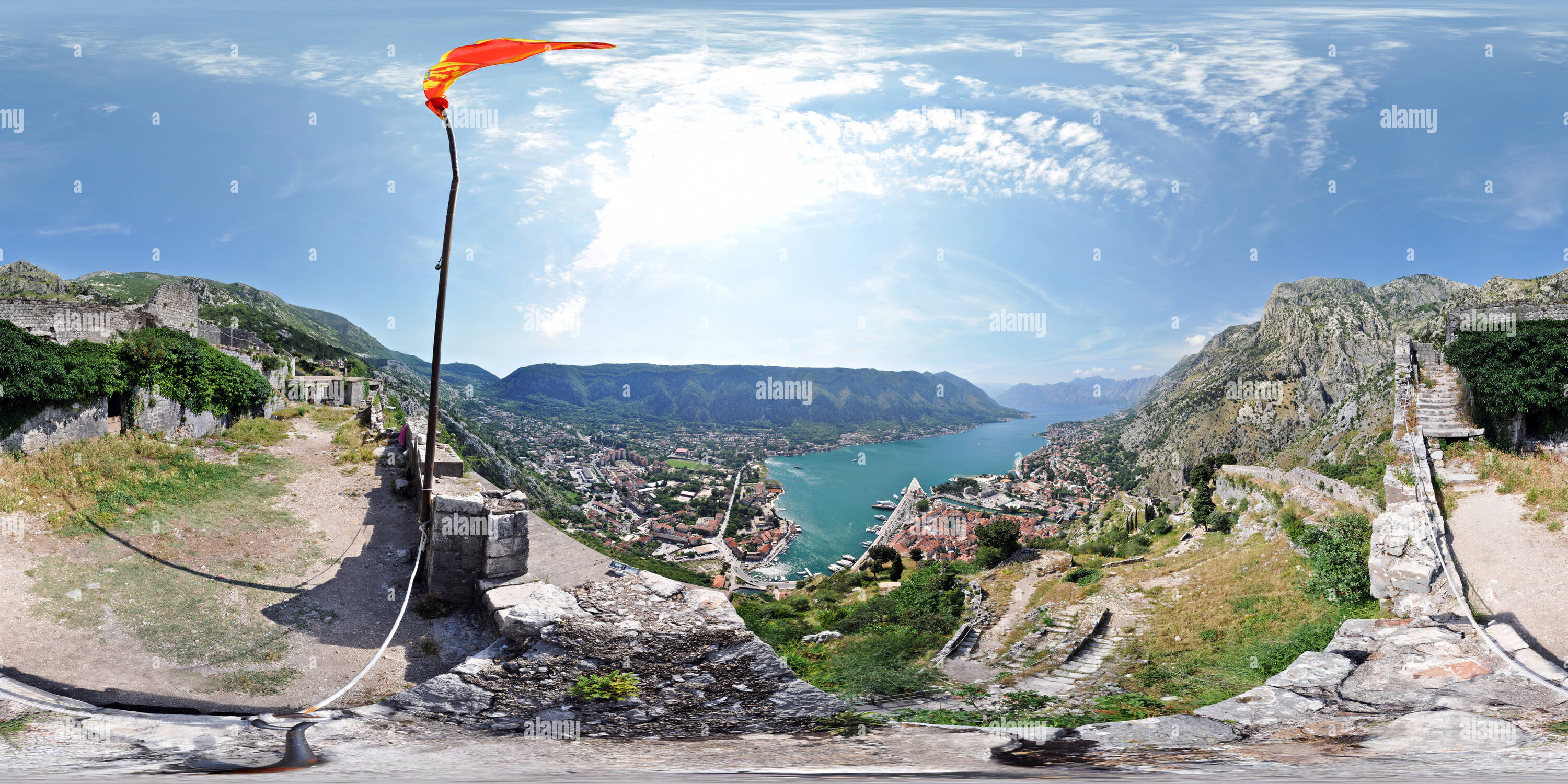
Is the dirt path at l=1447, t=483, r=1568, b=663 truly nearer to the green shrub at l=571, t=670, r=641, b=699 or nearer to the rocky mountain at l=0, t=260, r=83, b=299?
the green shrub at l=571, t=670, r=641, b=699

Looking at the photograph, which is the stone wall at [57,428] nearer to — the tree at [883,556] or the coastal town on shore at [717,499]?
the coastal town on shore at [717,499]

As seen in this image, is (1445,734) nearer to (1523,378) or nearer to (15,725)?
(15,725)

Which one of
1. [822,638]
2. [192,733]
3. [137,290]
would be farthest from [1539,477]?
[137,290]

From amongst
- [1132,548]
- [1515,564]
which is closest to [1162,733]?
[1515,564]

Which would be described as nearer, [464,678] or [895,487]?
[464,678]

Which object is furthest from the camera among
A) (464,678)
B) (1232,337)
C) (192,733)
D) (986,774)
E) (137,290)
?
(1232,337)

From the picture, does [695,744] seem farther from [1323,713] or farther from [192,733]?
[1323,713]

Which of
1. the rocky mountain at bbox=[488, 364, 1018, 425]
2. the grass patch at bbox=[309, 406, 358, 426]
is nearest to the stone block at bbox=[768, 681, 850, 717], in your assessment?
the grass patch at bbox=[309, 406, 358, 426]
